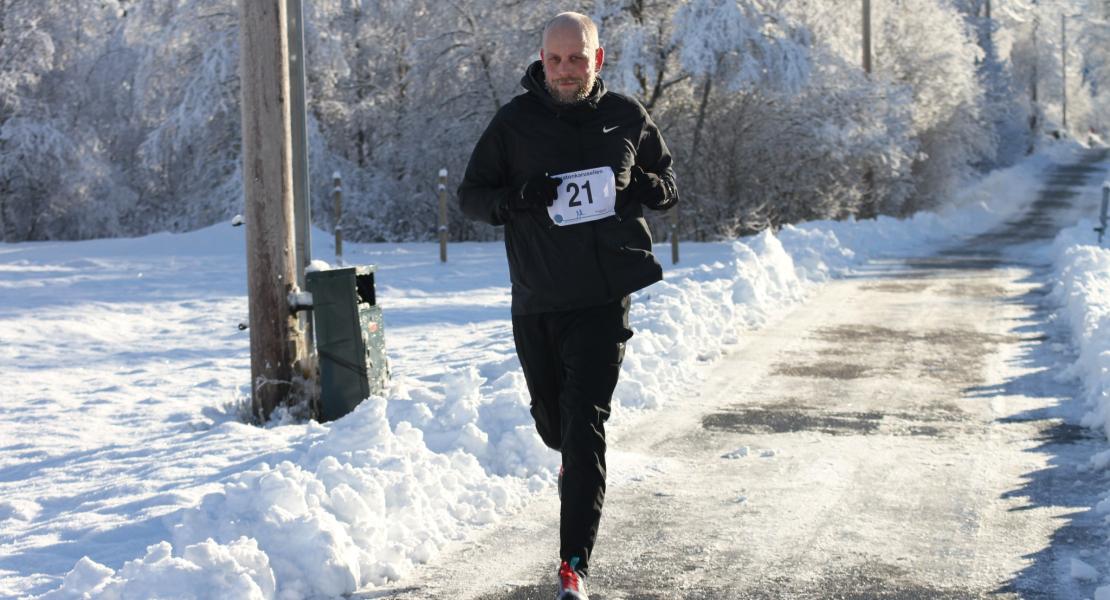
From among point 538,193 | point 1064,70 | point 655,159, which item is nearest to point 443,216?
point 655,159

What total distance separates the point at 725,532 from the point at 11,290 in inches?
468

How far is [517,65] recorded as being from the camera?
93.2ft

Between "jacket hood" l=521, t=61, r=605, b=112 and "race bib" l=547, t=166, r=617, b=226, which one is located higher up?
"jacket hood" l=521, t=61, r=605, b=112

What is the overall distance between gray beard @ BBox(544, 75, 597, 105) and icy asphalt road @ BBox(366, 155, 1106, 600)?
1786 mm

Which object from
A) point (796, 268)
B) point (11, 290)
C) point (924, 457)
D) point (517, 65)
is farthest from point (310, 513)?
point (517, 65)

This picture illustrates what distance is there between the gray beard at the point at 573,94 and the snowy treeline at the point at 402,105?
22515 millimetres

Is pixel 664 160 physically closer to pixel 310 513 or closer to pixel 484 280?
pixel 310 513

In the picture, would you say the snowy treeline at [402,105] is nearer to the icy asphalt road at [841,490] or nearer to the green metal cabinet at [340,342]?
the icy asphalt road at [841,490]

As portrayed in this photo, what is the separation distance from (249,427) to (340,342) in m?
0.78

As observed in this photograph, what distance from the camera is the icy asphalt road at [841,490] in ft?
15.8

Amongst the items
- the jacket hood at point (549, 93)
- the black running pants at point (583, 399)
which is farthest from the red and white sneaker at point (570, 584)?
the jacket hood at point (549, 93)

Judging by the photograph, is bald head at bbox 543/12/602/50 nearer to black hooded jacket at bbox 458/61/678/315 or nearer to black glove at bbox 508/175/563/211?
black hooded jacket at bbox 458/61/678/315

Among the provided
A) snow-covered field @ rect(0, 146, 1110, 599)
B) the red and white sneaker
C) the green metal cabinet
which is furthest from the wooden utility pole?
the red and white sneaker

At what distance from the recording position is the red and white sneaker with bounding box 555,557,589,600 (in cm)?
434
